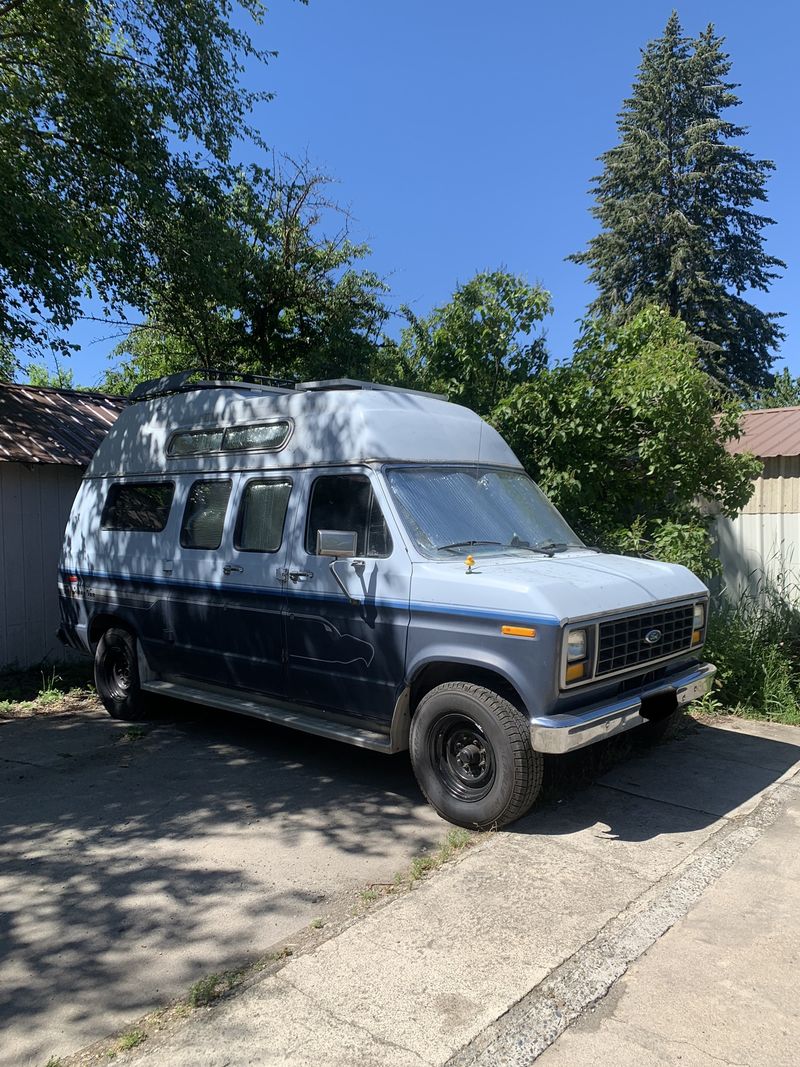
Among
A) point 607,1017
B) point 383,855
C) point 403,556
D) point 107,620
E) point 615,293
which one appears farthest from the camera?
point 615,293

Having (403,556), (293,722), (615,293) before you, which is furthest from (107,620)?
(615,293)

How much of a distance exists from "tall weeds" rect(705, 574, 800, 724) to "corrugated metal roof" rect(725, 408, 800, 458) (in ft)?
5.94

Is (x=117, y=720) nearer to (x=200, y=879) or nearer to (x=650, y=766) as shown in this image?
(x=200, y=879)

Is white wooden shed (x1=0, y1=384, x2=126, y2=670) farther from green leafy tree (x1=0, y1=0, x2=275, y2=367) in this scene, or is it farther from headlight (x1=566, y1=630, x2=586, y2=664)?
headlight (x1=566, y1=630, x2=586, y2=664)

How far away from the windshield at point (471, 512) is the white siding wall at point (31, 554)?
19.3ft

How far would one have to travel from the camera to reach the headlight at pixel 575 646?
4.47 meters

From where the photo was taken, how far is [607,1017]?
10.3ft

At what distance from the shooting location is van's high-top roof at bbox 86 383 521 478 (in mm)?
5531

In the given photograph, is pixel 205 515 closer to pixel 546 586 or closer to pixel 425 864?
pixel 546 586

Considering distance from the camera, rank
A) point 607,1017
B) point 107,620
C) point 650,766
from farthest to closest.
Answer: point 107,620, point 650,766, point 607,1017

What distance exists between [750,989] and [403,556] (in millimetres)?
2816

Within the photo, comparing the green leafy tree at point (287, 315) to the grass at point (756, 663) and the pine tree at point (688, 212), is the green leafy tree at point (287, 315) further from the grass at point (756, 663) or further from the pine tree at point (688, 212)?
the pine tree at point (688, 212)

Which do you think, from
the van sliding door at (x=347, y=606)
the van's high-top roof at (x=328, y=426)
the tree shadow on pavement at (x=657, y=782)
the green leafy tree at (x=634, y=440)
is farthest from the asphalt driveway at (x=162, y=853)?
the green leafy tree at (x=634, y=440)

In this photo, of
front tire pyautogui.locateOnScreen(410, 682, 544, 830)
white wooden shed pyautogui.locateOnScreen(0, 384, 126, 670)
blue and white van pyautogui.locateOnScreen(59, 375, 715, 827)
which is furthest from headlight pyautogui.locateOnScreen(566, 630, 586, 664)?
white wooden shed pyautogui.locateOnScreen(0, 384, 126, 670)
